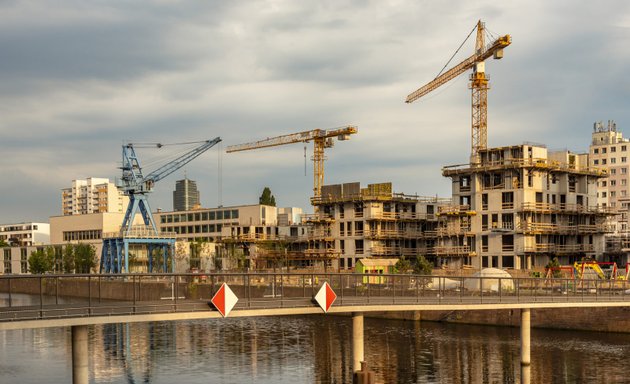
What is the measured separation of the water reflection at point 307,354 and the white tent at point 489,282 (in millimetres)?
5550

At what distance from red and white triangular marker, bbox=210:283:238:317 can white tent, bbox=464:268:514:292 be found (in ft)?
78.8

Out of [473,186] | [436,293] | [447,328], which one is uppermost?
[473,186]

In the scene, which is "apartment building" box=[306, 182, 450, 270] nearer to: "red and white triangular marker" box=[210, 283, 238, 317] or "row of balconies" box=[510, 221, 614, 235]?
"row of balconies" box=[510, 221, 614, 235]

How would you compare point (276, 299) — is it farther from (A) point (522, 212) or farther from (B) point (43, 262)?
(B) point (43, 262)

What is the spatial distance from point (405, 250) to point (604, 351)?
A: 7370cm

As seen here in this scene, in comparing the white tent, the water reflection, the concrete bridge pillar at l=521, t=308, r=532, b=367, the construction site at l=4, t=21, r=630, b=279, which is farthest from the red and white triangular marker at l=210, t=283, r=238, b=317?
the construction site at l=4, t=21, r=630, b=279

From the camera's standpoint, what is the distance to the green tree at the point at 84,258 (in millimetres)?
184625

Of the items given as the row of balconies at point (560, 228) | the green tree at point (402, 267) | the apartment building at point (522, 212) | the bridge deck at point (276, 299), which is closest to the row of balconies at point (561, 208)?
the apartment building at point (522, 212)

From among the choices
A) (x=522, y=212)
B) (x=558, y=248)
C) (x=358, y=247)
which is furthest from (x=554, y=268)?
(x=358, y=247)

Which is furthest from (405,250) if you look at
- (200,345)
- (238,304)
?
(238,304)

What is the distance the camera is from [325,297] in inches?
1984

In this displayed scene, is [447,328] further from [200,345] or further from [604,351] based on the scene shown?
[200,345]

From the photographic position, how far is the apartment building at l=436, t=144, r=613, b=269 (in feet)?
397

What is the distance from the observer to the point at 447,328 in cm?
9169
